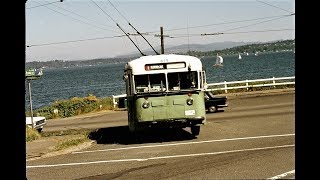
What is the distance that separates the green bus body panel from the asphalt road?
3.42ft

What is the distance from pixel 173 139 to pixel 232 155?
463cm

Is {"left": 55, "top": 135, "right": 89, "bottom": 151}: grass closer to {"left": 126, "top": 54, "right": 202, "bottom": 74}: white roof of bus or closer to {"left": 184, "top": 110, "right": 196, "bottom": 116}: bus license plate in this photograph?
{"left": 126, "top": 54, "right": 202, "bottom": 74}: white roof of bus

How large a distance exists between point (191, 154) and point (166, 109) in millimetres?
2877

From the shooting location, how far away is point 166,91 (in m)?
15.4

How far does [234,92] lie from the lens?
3544 cm

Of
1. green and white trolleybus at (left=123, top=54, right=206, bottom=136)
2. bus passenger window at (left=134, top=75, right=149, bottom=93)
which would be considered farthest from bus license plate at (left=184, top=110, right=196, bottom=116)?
bus passenger window at (left=134, top=75, right=149, bottom=93)

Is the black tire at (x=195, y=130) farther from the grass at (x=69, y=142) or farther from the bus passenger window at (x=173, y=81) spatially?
the grass at (x=69, y=142)

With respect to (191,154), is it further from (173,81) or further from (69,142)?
(69,142)

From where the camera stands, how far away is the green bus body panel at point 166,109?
1534cm

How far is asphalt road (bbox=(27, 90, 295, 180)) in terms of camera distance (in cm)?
1027

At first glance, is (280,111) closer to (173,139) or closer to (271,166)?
(173,139)

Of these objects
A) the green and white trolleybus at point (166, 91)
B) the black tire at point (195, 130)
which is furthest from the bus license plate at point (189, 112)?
the black tire at point (195, 130)
